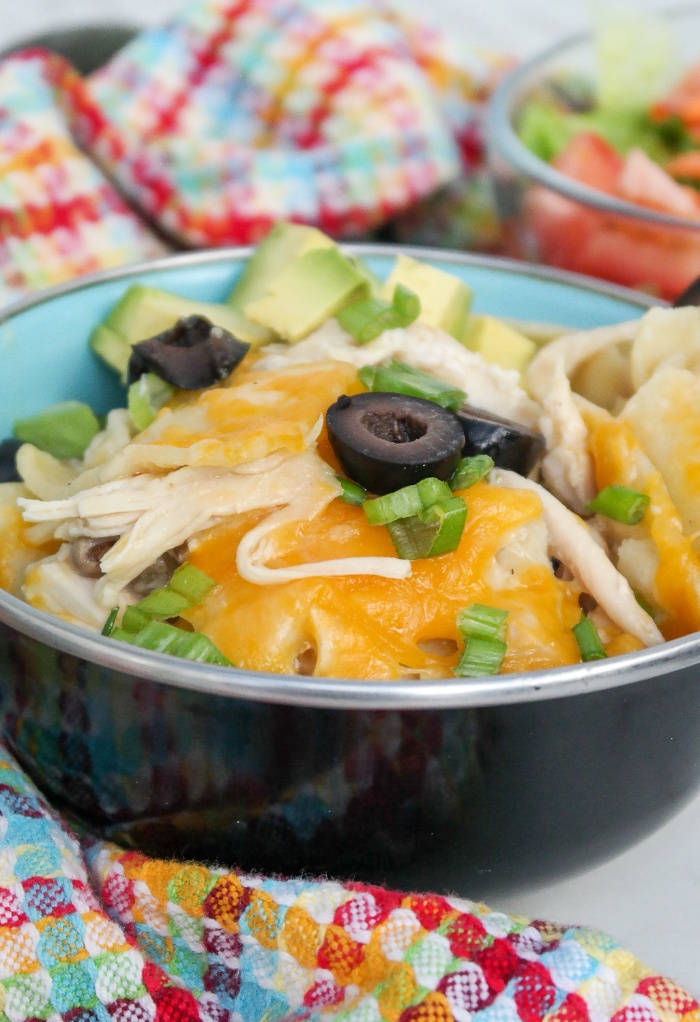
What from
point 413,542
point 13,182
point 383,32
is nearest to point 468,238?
point 383,32

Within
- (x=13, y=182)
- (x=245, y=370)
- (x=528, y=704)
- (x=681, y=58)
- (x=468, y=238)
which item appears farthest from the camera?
(x=681, y=58)

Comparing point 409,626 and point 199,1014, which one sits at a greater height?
point 409,626

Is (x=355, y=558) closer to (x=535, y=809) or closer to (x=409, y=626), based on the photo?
(x=409, y=626)

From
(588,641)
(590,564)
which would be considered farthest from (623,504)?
(588,641)

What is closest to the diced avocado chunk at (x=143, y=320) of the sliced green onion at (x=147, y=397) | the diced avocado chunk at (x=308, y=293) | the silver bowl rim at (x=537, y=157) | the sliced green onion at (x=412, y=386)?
the diced avocado chunk at (x=308, y=293)

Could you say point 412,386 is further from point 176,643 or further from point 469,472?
point 176,643

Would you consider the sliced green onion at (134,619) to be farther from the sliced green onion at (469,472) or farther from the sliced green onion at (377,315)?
the sliced green onion at (377,315)
